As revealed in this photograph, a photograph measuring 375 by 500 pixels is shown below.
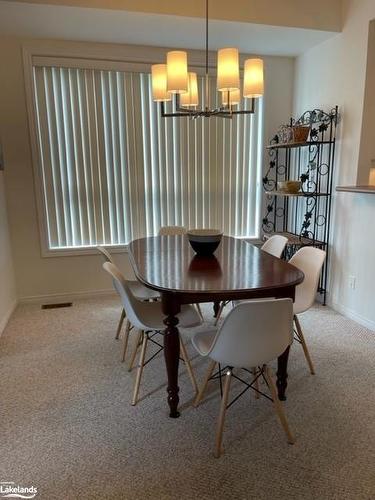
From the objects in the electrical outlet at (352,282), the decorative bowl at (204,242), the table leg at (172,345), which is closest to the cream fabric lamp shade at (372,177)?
the electrical outlet at (352,282)

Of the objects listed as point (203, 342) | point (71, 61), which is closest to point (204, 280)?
point (203, 342)

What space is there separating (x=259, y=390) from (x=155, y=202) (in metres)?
2.45

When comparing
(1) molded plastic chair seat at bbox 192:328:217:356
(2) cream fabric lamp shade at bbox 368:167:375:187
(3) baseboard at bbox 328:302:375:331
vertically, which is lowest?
(3) baseboard at bbox 328:302:375:331

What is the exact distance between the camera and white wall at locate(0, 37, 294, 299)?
3502mm

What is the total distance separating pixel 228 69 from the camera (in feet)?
6.79

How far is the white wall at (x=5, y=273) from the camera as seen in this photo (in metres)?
3.31

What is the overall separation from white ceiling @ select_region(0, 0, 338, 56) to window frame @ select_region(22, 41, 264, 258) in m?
0.10

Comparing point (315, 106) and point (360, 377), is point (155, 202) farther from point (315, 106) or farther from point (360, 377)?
point (360, 377)

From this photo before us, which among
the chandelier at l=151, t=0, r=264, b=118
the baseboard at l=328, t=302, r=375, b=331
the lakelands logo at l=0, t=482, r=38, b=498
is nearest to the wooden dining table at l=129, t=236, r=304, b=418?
the lakelands logo at l=0, t=482, r=38, b=498

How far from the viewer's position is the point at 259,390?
2.35 metres

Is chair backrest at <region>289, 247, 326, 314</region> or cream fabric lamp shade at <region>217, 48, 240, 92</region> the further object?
chair backrest at <region>289, 247, 326, 314</region>

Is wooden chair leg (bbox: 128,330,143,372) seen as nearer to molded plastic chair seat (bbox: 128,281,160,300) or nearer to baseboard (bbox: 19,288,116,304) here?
molded plastic chair seat (bbox: 128,281,160,300)

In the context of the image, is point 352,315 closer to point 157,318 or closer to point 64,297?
point 157,318

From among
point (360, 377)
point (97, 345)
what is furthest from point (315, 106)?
point (97, 345)
